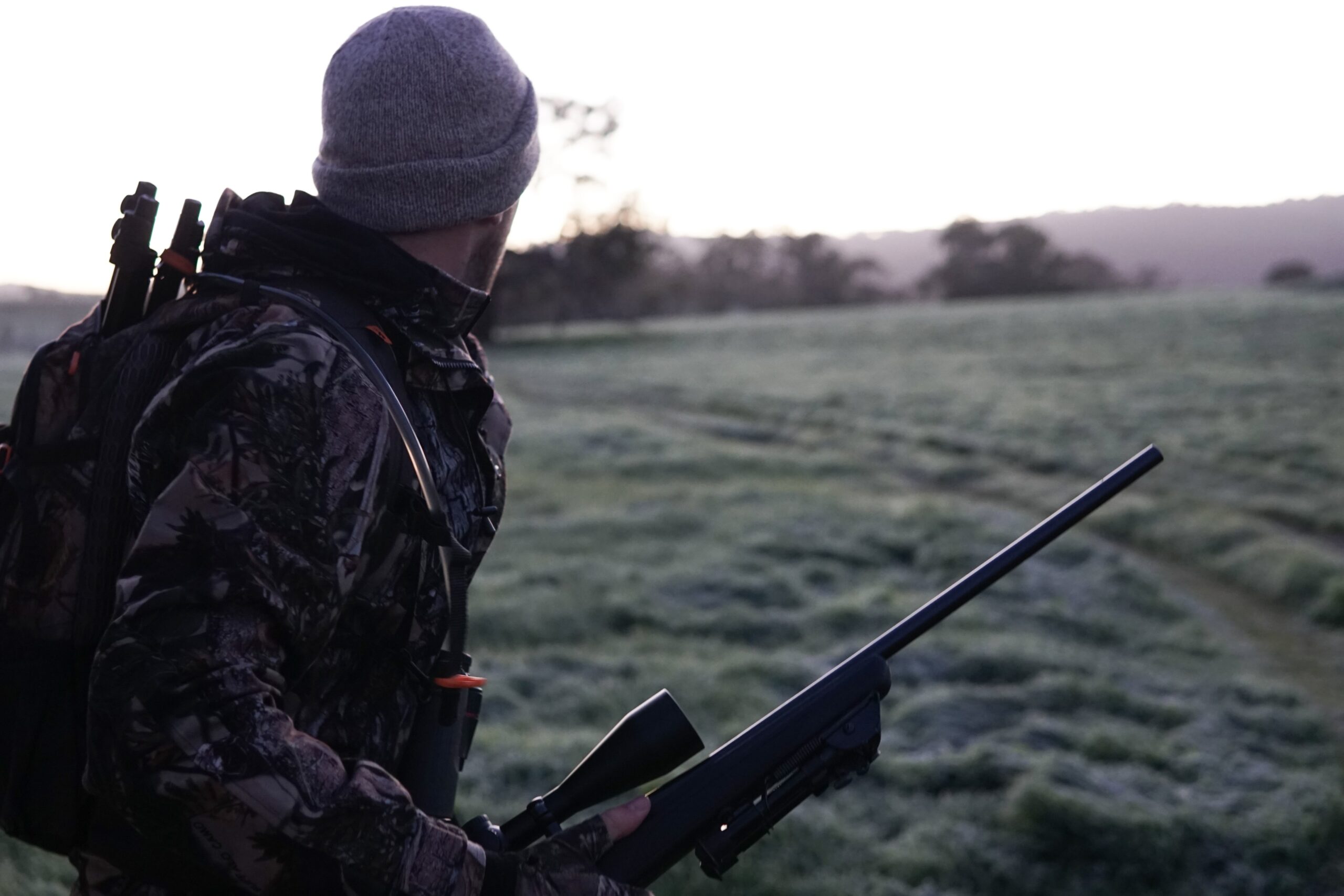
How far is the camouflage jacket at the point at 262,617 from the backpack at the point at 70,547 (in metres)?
0.05

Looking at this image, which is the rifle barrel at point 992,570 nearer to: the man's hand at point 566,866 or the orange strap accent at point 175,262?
the man's hand at point 566,866

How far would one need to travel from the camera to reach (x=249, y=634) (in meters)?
1.64

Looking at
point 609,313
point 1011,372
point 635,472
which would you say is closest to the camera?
point 635,472

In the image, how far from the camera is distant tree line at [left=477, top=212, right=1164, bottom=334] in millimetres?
51594

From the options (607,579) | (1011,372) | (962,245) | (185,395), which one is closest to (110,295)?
(185,395)

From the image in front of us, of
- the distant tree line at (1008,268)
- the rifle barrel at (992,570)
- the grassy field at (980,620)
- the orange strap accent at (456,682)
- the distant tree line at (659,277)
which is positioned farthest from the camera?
the distant tree line at (1008,268)

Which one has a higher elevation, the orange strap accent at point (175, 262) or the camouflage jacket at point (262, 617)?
the orange strap accent at point (175, 262)

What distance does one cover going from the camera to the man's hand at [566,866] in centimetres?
183

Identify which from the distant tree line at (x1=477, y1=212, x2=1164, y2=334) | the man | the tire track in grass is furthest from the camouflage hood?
the distant tree line at (x1=477, y1=212, x2=1164, y2=334)

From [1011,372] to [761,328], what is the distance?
17254mm

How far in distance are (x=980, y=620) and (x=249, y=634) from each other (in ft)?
24.9

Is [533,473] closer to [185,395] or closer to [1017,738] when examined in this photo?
[1017,738]

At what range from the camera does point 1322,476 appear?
12.9 metres

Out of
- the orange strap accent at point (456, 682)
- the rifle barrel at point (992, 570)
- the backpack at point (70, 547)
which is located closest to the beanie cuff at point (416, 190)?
the backpack at point (70, 547)
